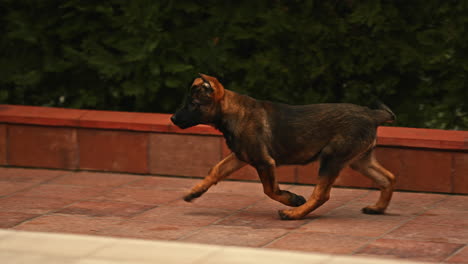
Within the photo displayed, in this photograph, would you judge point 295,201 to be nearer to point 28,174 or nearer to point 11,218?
point 11,218

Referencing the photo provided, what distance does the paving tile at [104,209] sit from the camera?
8603mm

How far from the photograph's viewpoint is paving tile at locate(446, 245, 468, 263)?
6.88 m

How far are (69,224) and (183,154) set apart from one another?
233 cm

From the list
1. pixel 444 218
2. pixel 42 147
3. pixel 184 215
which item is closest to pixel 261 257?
pixel 184 215

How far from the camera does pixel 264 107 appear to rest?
8.38m

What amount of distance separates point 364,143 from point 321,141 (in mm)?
358

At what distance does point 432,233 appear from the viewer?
782 centimetres

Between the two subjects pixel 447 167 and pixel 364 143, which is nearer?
pixel 364 143

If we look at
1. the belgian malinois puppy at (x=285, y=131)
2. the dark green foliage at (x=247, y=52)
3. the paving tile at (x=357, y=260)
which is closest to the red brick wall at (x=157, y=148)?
the dark green foliage at (x=247, y=52)

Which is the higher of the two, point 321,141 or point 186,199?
point 321,141

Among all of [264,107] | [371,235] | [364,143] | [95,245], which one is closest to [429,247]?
[371,235]

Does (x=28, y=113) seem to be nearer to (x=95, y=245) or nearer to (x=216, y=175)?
(x=216, y=175)

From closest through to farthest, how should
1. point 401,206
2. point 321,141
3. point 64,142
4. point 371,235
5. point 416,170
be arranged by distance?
point 371,235 → point 321,141 → point 401,206 → point 416,170 → point 64,142

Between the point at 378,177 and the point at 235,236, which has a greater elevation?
the point at 378,177
